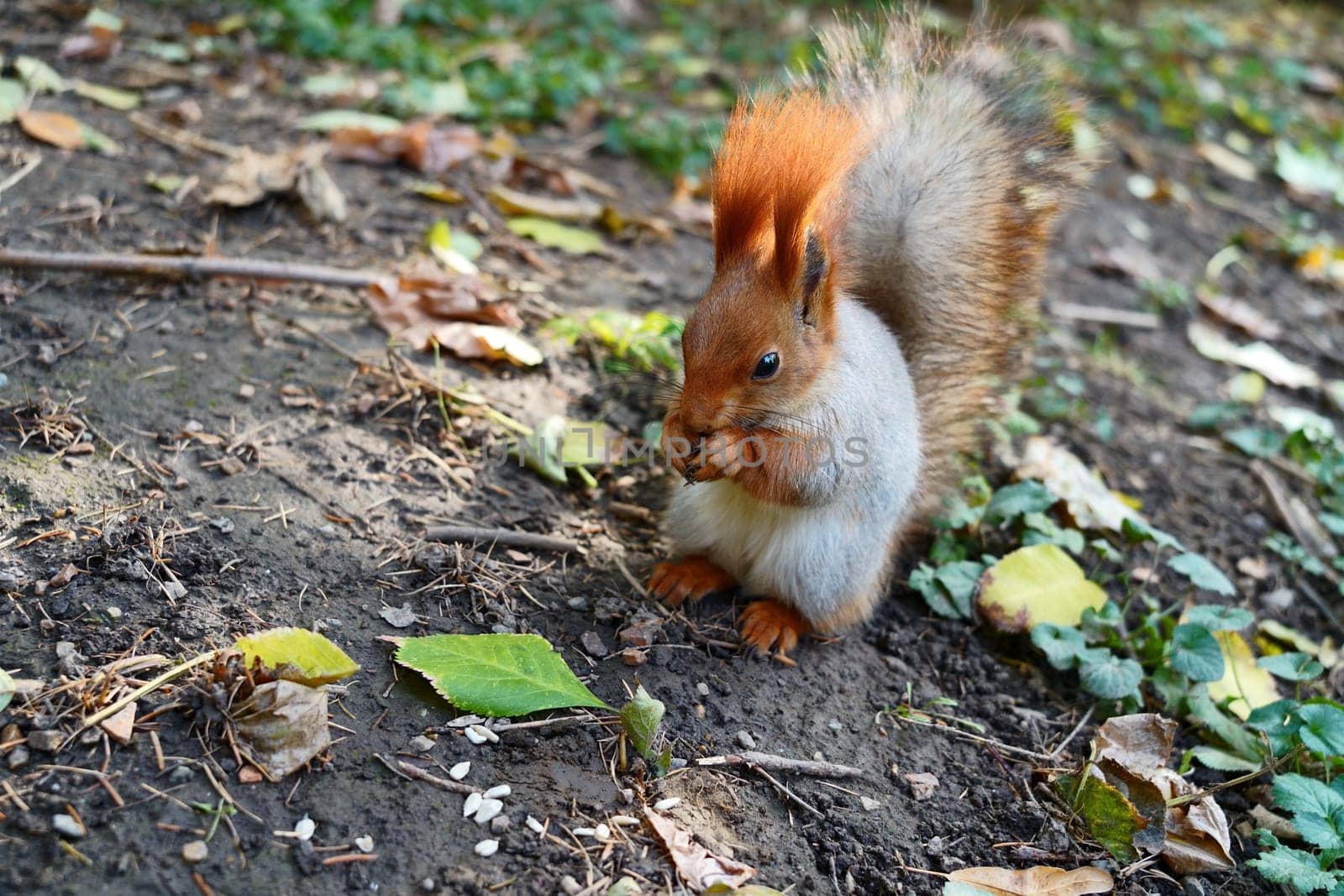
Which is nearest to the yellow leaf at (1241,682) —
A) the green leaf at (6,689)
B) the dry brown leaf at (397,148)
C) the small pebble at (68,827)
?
the small pebble at (68,827)

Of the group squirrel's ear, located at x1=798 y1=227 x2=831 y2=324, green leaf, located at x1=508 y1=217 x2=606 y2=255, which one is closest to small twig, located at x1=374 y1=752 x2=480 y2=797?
squirrel's ear, located at x1=798 y1=227 x2=831 y2=324

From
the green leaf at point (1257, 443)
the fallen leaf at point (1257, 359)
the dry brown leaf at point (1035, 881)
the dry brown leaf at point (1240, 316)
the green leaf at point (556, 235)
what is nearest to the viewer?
the dry brown leaf at point (1035, 881)

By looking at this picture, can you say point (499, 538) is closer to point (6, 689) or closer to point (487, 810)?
point (487, 810)

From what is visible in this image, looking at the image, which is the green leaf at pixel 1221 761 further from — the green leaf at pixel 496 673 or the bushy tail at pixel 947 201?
the green leaf at pixel 496 673

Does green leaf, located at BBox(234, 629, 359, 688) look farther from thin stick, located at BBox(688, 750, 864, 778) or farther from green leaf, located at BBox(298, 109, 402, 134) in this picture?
green leaf, located at BBox(298, 109, 402, 134)

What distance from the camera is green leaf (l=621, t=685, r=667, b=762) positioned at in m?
1.53

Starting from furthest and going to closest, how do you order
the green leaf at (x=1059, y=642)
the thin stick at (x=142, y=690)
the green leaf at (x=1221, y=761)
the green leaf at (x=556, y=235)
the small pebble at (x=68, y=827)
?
the green leaf at (x=556, y=235), the green leaf at (x=1059, y=642), the green leaf at (x=1221, y=761), the thin stick at (x=142, y=690), the small pebble at (x=68, y=827)

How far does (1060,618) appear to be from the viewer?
2.03m

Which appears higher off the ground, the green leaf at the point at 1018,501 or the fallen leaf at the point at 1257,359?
the fallen leaf at the point at 1257,359

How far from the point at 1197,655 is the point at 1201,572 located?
25 cm

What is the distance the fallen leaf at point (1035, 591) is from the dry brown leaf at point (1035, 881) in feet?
1.73

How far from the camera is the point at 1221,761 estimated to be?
182 cm

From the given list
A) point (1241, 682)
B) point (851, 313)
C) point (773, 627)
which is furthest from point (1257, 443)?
point (773, 627)

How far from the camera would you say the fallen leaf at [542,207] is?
286cm
